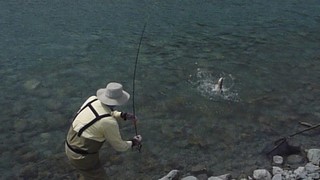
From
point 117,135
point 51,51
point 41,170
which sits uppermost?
point 117,135

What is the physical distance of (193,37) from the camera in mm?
19219

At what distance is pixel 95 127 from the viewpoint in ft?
21.6

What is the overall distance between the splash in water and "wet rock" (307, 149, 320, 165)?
3449 millimetres

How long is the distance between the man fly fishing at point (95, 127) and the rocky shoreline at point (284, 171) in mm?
2827

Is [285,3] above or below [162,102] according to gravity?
above

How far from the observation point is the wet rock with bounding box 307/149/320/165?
393 inches

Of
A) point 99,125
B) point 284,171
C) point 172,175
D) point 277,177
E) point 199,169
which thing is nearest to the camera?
point 99,125

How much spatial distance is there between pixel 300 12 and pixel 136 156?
1683 cm

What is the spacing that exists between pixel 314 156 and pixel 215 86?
16.0ft

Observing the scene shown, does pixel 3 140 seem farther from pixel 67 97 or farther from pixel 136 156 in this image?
pixel 136 156

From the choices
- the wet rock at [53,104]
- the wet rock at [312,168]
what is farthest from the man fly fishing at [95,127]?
the wet rock at [53,104]

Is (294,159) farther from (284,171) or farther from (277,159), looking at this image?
(284,171)

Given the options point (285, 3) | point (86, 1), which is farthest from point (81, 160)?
point (285, 3)

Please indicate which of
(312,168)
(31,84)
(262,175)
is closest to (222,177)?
(262,175)
